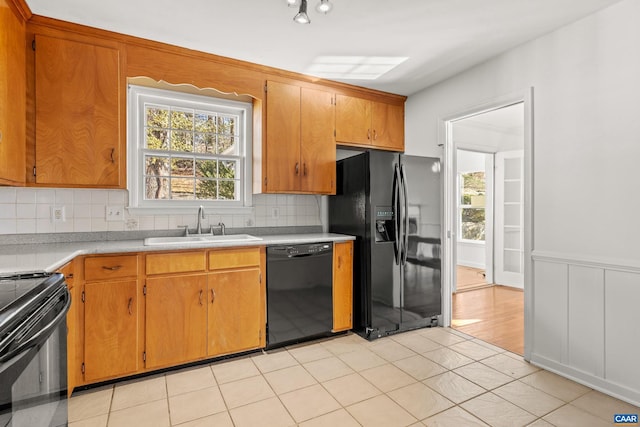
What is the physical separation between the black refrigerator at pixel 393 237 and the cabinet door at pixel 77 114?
201 centimetres

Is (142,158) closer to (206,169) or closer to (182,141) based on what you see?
(182,141)

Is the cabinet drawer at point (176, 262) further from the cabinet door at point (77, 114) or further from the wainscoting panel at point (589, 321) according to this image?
the wainscoting panel at point (589, 321)

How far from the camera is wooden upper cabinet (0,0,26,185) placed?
1.88 m

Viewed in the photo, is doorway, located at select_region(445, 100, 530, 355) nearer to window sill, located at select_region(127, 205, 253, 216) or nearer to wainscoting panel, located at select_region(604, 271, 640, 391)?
wainscoting panel, located at select_region(604, 271, 640, 391)

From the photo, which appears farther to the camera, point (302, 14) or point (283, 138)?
point (283, 138)

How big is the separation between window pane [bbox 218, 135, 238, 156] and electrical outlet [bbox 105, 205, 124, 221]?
1013mm

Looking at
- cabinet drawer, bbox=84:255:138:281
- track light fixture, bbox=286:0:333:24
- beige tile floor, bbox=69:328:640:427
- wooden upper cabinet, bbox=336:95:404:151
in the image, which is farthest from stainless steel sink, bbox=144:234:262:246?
track light fixture, bbox=286:0:333:24

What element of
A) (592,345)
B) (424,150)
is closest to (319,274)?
(424,150)

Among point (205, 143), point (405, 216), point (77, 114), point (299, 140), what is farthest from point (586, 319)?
point (77, 114)

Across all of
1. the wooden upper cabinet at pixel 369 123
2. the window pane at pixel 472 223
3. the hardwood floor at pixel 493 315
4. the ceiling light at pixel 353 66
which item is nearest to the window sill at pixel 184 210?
the wooden upper cabinet at pixel 369 123

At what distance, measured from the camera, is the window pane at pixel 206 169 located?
3.13 m

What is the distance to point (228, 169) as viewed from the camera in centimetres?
327

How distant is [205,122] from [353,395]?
104 inches

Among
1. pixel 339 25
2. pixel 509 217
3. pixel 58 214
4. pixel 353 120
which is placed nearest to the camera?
pixel 339 25
